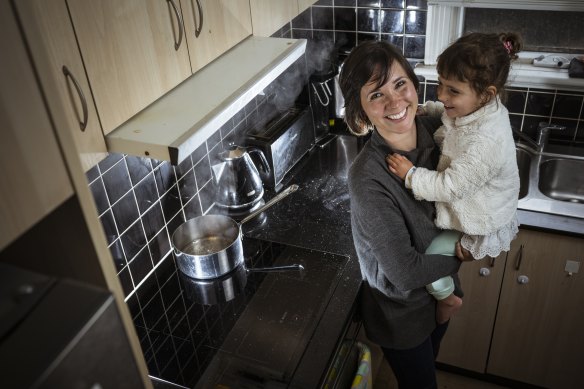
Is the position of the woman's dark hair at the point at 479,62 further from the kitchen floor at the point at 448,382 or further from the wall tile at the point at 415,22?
the kitchen floor at the point at 448,382

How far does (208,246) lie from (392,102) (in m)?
0.85

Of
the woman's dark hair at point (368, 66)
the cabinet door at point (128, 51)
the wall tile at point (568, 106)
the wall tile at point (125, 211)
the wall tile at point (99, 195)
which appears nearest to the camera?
the cabinet door at point (128, 51)

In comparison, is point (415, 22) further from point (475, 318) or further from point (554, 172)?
point (475, 318)

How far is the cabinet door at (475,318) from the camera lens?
2.19m

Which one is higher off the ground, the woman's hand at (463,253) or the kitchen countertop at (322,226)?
the woman's hand at (463,253)

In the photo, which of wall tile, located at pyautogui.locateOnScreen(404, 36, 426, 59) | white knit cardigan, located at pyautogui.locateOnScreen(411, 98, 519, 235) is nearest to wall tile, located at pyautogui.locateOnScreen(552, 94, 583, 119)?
wall tile, located at pyautogui.locateOnScreen(404, 36, 426, 59)

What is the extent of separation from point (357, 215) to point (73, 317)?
2.96 ft

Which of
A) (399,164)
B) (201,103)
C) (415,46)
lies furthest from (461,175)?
(415,46)

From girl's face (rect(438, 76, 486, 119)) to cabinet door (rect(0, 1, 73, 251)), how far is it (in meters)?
1.13

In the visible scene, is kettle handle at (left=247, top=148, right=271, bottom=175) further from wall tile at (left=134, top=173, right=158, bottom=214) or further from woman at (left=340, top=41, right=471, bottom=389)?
woman at (left=340, top=41, right=471, bottom=389)

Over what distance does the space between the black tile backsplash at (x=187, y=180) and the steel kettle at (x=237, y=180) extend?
0.06 metres

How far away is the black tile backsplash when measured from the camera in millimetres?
1629

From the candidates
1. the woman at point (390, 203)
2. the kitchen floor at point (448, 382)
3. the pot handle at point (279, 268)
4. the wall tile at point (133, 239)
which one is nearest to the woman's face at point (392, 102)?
the woman at point (390, 203)

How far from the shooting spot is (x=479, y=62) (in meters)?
1.45
